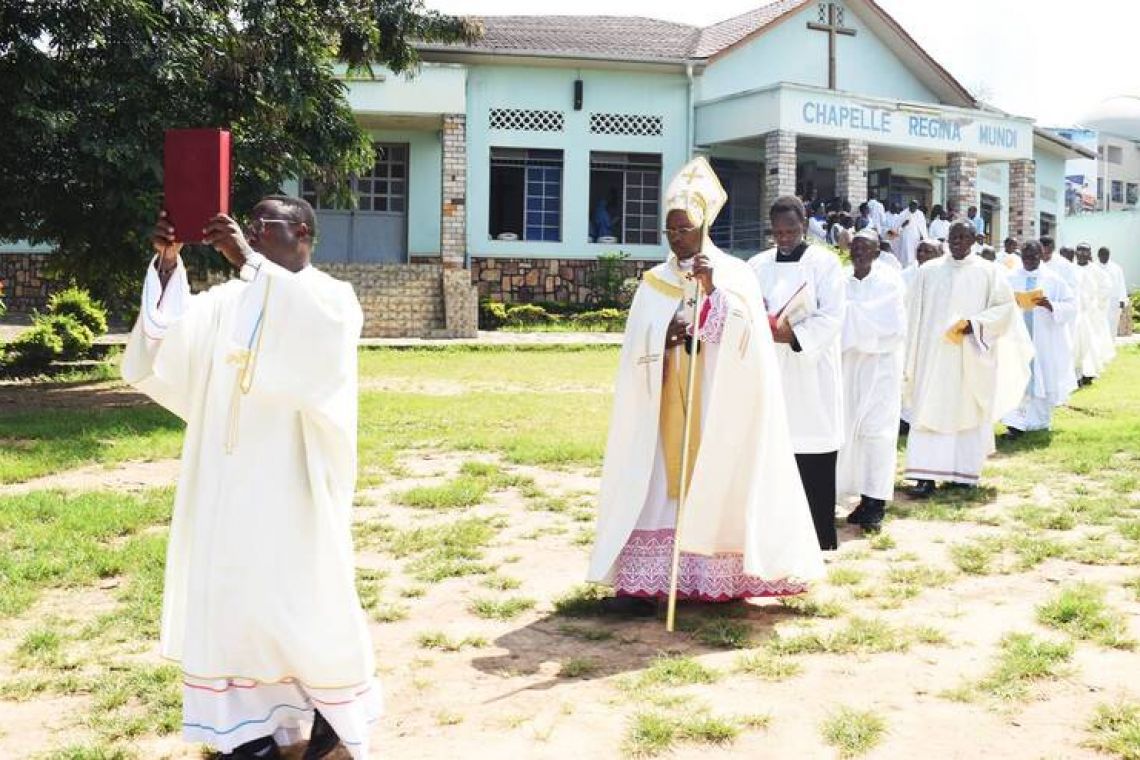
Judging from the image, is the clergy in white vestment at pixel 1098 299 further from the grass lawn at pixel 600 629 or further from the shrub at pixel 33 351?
the shrub at pixel 33 351

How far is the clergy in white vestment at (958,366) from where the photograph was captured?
942cm

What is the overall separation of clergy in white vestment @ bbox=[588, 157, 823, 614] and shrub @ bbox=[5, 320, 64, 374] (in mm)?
13092

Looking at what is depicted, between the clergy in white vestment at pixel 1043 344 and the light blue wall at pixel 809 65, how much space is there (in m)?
15.5

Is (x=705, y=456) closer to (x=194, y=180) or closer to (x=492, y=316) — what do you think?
(x=194, y=180)

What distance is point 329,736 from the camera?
164 inches

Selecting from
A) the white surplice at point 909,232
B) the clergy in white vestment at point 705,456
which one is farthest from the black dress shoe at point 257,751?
the white surplice at point 909,232

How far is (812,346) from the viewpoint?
6875mm

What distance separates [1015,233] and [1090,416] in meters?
18.5

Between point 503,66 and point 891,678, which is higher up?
point 503,66

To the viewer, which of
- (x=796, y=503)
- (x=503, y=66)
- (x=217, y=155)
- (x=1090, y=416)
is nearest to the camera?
(x=217, y=155)

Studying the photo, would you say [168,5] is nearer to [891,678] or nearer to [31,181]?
[31,181]

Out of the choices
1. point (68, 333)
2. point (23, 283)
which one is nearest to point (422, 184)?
point (23, 283)

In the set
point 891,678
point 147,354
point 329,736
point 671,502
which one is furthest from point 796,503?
point 147,354

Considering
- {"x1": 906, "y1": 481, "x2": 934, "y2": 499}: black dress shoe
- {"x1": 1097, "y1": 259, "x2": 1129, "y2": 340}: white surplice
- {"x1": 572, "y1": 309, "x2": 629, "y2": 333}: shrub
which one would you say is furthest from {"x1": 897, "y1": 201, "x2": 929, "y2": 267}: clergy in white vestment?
{"x1": 906, "y1": 481, "x2": 934, "y2": 499}: black dress shoe
